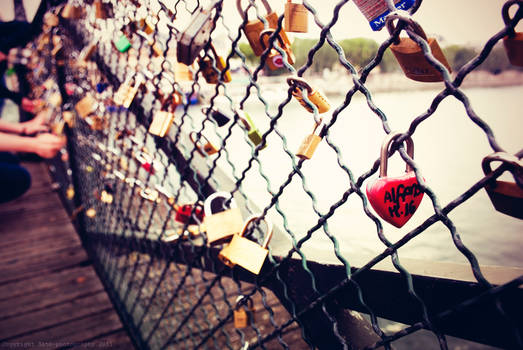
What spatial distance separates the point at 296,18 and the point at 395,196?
10.9 inches

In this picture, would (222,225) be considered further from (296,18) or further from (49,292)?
(49,292)

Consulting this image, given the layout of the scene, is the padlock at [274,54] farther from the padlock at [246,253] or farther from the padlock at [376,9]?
the padlock at [246,253]

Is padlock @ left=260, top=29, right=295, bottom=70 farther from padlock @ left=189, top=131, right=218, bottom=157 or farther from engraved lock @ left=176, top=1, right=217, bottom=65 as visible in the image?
padlock @ left=189, top=131, right=218, bottom=157

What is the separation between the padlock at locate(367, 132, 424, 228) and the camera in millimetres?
372

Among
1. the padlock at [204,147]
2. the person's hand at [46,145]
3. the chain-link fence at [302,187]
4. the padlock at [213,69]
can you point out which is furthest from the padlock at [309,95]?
the person's hand at [46,145]

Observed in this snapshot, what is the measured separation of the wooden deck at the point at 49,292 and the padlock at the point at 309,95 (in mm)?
1621

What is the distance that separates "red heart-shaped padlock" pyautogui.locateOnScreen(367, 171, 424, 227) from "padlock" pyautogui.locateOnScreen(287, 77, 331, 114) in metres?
0.15

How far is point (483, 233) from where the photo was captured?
2.93 metres

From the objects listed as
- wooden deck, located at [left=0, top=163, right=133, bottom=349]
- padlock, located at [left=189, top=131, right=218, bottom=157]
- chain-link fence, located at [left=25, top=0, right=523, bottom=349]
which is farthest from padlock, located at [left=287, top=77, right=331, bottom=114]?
wooden deck, located at [left=0, top=163, right=133, bottom=349]

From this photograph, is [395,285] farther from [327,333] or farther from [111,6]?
[111,6]

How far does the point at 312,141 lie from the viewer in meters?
0.45

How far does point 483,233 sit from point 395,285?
3.10 meters

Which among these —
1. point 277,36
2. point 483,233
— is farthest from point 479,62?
point 483,233

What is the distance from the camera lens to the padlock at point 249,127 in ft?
2.00
